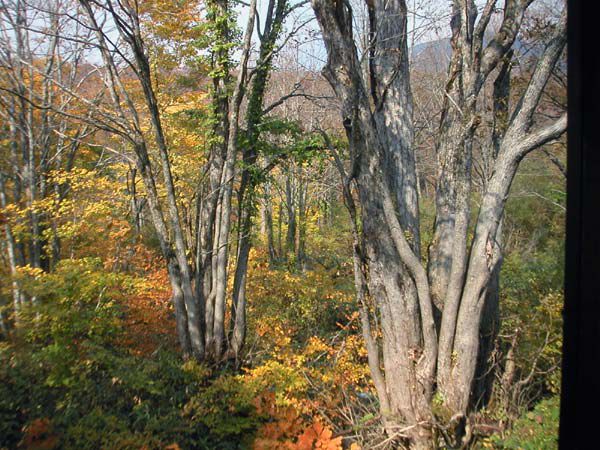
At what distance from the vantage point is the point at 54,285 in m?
7.73

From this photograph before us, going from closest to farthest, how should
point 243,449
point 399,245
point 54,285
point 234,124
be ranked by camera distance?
point 399,245 → point 243,449 → point 54,285 → point 234,124

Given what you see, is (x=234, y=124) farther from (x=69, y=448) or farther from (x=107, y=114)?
(x=69, y=448)

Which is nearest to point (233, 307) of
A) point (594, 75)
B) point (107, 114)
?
point (107, 114)

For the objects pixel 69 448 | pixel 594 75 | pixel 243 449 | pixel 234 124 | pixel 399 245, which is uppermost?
pixel 234 124

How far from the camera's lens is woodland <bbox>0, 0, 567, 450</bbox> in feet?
17.8

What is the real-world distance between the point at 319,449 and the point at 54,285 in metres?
5.17

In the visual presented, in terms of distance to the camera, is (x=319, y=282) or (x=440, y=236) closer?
(x=440, y=236)

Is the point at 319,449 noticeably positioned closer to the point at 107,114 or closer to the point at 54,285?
the point at 54,285

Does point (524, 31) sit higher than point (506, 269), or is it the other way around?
point (524, 31)

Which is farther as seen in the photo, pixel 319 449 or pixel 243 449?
pixel 243 449

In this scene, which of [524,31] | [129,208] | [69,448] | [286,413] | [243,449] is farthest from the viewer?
[129,208]

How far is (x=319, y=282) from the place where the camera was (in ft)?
46.0

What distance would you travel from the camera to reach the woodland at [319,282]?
5426mm

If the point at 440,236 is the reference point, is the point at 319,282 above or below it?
below
